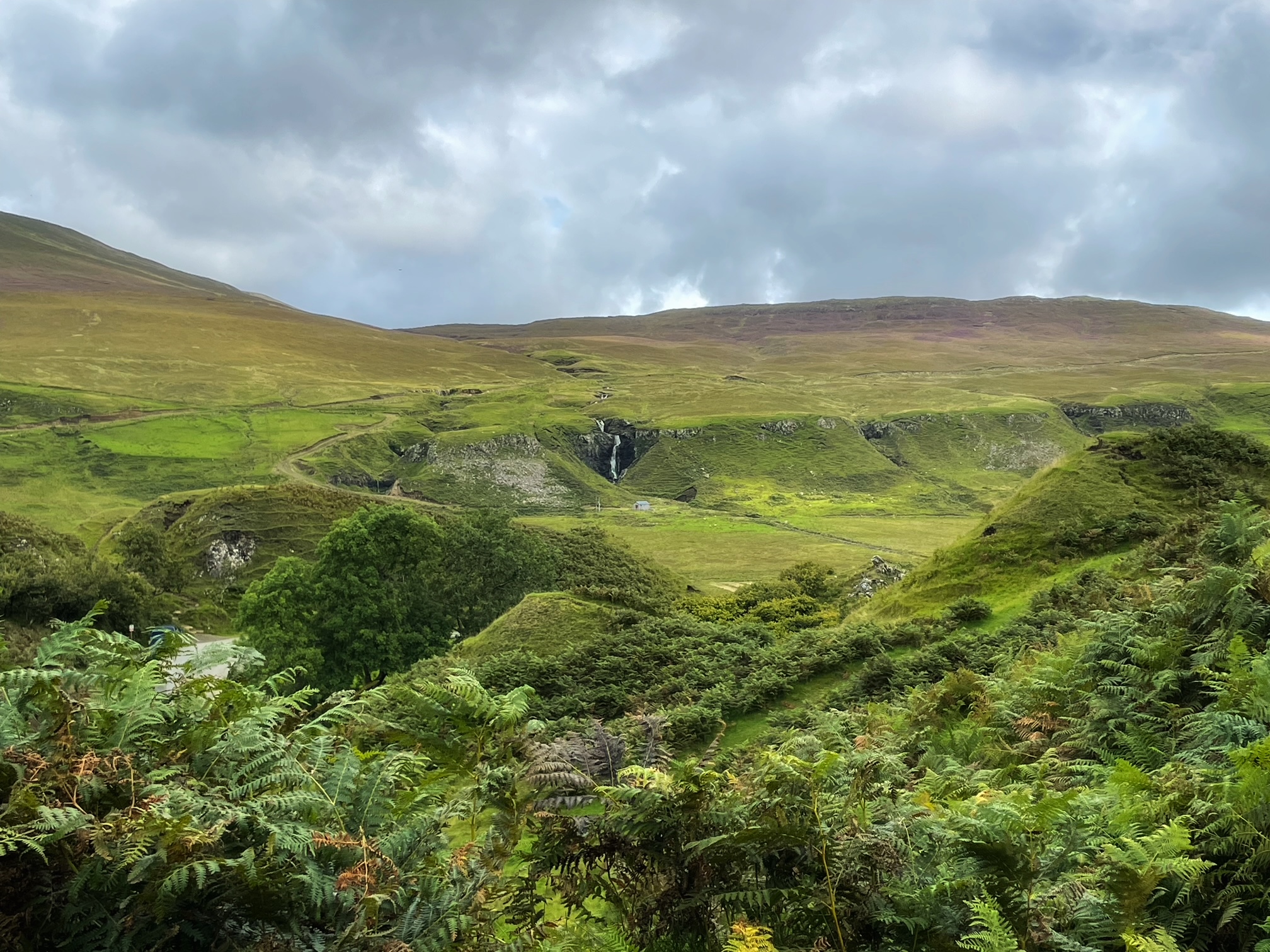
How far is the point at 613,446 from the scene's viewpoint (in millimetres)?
141000

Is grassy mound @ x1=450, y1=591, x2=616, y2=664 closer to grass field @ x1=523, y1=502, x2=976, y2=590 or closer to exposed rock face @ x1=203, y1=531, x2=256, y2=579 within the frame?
grass field @ x1=523, y1=502, x2=976, y2=590

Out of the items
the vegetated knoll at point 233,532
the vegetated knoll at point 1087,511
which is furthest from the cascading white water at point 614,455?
the vegetated knoll at point 1087,511

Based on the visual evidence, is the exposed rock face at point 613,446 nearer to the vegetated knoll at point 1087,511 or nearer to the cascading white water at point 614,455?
the cascading white water at point 614,455

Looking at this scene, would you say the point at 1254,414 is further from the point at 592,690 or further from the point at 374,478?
the point at 592,690

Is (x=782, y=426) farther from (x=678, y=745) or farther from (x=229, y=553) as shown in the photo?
(x=678, y=745)

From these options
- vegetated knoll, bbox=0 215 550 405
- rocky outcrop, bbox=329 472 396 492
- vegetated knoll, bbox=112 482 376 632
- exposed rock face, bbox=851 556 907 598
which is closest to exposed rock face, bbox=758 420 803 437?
vegetated knoll, bbox=0 215 550 405

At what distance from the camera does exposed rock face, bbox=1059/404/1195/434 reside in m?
144

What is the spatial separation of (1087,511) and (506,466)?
106m

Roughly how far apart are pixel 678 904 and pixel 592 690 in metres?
11.0

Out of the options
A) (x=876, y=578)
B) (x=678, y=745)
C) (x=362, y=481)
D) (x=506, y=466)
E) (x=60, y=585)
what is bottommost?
(x=60, y=585)

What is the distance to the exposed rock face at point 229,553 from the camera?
201 ft

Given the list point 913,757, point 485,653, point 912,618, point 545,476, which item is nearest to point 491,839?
point 913,757

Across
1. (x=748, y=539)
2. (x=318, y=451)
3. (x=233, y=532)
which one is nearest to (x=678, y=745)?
(x=233, y=532)

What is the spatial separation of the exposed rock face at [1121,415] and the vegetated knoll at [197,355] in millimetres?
114553
